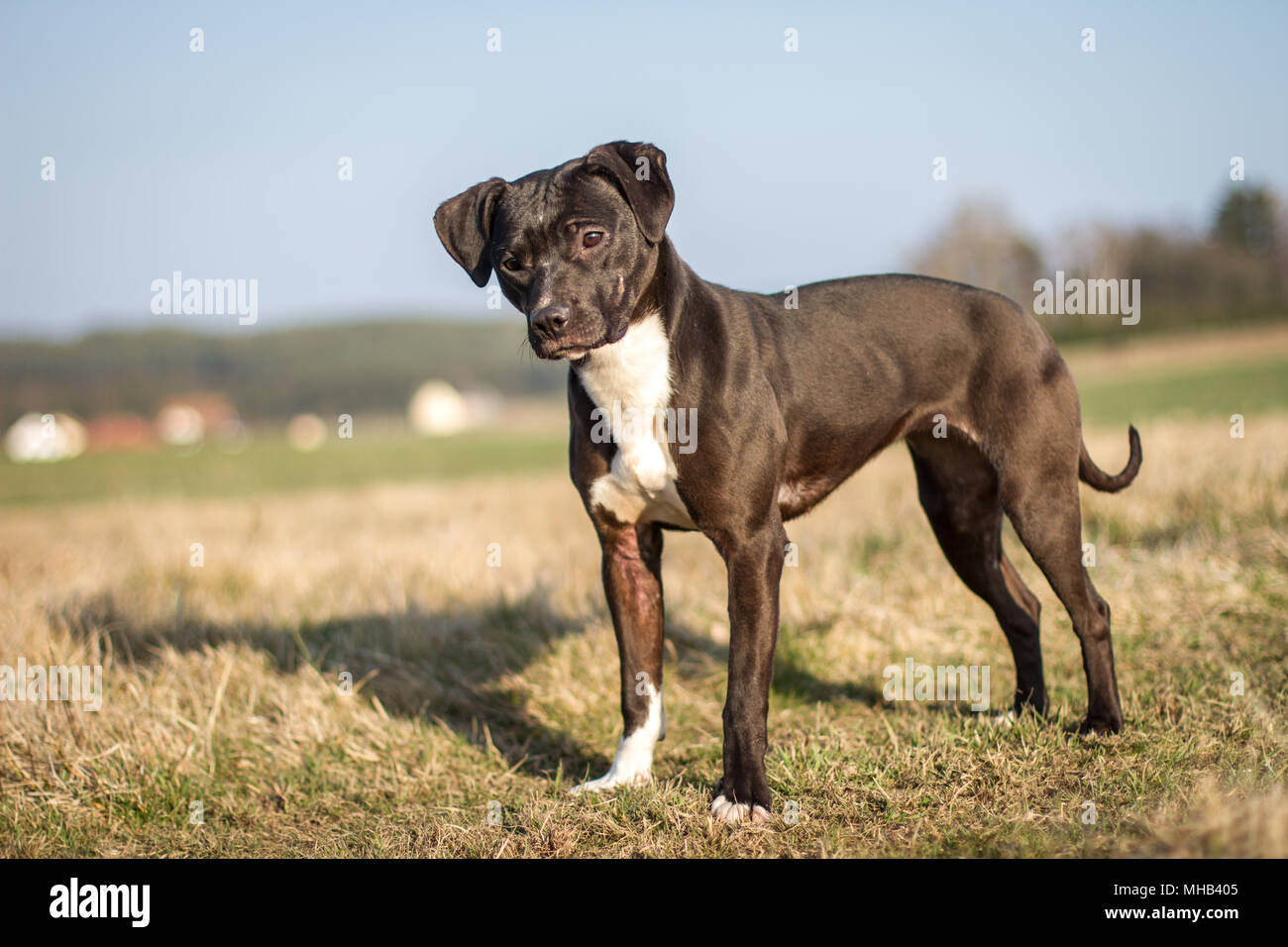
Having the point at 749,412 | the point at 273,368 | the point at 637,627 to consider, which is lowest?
the point at 273,368

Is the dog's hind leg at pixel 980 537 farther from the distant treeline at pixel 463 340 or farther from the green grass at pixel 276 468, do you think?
the green grass at pixel 276 468

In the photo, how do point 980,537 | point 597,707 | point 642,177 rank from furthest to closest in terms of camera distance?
point 597,707, point 980,537, point 642,177

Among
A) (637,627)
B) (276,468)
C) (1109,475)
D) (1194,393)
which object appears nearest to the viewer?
(637,627)

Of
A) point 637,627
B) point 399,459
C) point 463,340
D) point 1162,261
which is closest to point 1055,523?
point 637,627

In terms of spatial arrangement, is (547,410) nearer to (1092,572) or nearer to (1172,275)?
(1172,275)

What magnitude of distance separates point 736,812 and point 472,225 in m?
2.43

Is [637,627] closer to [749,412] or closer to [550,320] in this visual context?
[749,412]

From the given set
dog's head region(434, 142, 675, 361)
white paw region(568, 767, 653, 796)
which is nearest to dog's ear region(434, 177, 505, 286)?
dog's head region(434, 142, 675, 361)

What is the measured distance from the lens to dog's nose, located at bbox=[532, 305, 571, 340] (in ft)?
12.0

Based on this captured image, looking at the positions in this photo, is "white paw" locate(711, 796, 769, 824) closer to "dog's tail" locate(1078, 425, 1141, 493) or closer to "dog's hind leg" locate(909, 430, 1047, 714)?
"dog's hind leg" locate(909, 430, 1047, 714)

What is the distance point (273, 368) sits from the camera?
484 feet

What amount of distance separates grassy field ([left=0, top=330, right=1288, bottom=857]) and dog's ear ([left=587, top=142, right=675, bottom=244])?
2.13m
